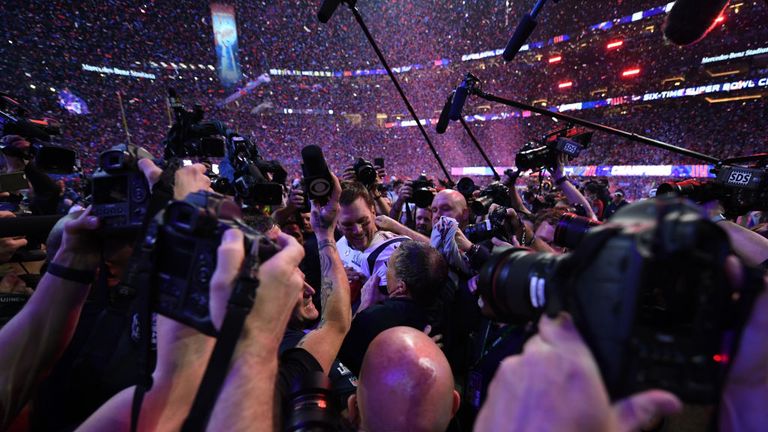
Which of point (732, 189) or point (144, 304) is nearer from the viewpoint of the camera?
point (144, 304)

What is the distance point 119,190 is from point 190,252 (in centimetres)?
55

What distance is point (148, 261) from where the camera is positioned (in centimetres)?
69

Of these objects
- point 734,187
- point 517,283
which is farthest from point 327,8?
point 734,187

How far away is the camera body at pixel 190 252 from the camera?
658 mm

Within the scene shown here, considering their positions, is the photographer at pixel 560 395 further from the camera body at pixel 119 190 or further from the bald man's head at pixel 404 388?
the camera body at pixel 119 190

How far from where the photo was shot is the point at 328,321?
1445 mm

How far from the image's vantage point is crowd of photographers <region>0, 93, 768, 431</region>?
40cm

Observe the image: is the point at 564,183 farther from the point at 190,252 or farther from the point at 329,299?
the point at 190,252

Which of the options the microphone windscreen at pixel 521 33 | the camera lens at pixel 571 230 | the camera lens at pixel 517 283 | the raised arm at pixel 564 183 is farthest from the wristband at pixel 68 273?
the raised arm at pixel 564 183

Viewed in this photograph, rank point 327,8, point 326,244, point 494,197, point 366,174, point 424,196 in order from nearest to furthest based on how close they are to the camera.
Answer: point 326,244 < point 327,8 < point 366,174 < point 424,196 < point 494,197

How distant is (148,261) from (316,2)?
2089 centimetres

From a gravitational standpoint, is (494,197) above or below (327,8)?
below

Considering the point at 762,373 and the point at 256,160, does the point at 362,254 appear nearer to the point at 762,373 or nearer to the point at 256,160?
the point at 256,160

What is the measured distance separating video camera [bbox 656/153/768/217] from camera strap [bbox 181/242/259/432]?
7.00 feet
